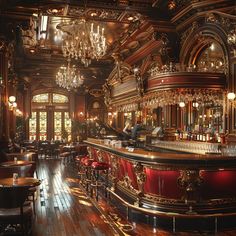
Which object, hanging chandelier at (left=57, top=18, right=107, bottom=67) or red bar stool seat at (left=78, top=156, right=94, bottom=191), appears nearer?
red bar stool seat at (left=78, top=156, right=94, bottom=191)

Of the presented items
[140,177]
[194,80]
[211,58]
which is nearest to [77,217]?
[140,177]

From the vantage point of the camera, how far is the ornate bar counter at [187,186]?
17.0 feet

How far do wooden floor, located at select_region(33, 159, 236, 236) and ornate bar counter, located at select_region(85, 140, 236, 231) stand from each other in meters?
0.32

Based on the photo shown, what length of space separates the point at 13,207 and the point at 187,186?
2.62 m

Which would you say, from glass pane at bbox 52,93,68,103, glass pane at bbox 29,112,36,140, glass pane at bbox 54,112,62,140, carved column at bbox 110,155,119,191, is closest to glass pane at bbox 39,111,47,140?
glass pane at bbox 29,112,36,140

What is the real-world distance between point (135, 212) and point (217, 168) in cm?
160

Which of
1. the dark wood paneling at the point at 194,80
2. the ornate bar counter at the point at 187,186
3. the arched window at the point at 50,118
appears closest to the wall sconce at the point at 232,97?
the dark wood paneling at the point at 194,80

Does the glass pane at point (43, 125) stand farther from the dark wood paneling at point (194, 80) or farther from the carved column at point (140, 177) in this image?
the carved column at point (140, 177)

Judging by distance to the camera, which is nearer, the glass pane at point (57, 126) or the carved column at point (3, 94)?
the carved column at point (3, 94)

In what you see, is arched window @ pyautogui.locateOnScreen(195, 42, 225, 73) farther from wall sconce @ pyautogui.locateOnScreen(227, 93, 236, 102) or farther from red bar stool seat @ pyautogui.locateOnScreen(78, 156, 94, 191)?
red bar stool seat @ pyautogui.locateOnScreen(78, 156, 94, 191)

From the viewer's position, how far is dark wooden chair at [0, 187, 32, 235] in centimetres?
433

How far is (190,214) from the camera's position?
203 inches

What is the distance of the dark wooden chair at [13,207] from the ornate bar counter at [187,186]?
1980mm

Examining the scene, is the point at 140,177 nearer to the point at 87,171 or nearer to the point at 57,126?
the point at 87,171
